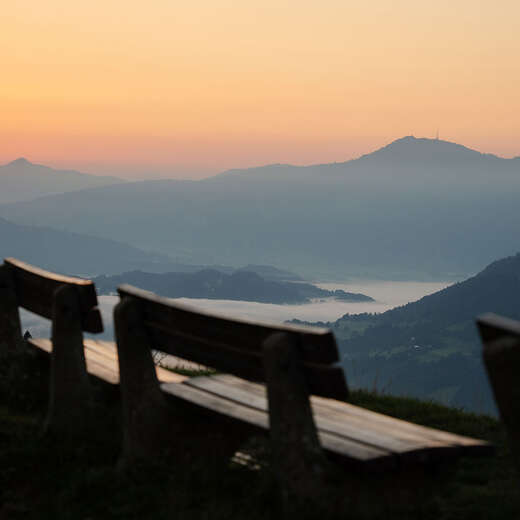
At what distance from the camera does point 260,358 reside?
3711 millimetres

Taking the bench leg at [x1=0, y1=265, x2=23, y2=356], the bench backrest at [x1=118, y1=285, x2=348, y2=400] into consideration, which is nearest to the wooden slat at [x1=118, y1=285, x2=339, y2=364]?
the bench backrest at [x1=118, y1=285, x2=348, y2=400]

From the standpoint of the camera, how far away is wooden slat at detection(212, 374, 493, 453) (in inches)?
139

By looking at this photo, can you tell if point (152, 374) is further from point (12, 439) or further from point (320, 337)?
point (320, 337)

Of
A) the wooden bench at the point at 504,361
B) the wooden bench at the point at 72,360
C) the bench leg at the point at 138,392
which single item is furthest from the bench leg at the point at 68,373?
the wooden bench at the point at 504,361

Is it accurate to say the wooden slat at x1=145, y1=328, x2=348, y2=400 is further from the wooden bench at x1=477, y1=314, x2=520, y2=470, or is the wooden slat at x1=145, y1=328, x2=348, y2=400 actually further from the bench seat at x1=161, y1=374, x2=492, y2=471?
the wooden bench at x1=477, y1=314, x2=520, y2=470

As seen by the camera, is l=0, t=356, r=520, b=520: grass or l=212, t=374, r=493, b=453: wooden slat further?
l=0, t=356, r=520, b=520: grass

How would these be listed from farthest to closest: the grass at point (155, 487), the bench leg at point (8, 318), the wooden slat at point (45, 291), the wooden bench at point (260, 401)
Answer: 1. the bench leg at point (8, 318)
2. the wooden slat at point (45, 291)
3. the grass at point (155, 487)
4. the wooden bench at point (260, 401)

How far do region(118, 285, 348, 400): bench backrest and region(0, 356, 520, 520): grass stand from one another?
0.63 meters

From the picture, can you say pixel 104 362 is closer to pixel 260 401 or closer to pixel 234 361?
pixel 260 401

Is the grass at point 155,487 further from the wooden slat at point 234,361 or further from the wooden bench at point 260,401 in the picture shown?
the wooden slat at point 234,361

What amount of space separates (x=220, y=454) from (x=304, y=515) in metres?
1.16

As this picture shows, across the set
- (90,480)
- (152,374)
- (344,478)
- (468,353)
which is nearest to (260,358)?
(344,478)

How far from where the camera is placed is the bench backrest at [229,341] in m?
3.32

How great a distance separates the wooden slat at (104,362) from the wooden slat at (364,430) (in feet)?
1.73
